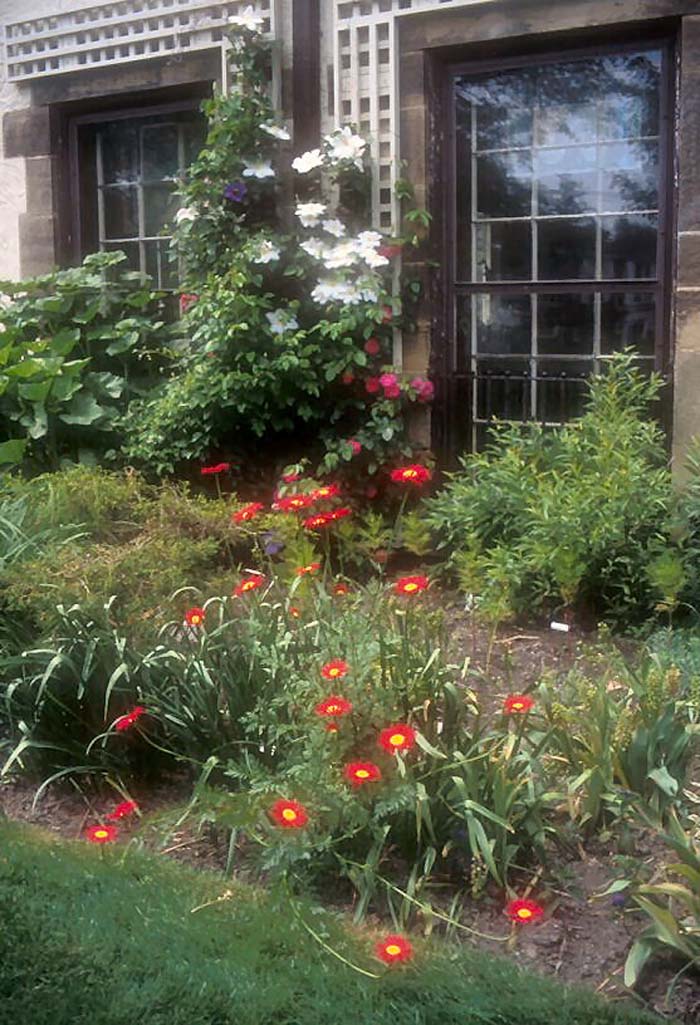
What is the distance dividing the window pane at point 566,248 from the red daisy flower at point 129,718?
11.3 feet

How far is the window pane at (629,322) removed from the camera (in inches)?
251

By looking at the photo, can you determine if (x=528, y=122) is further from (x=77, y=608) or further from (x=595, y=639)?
(x=77, y=608)

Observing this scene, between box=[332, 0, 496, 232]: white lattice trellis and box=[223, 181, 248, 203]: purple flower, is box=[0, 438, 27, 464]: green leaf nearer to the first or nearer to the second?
box=[223, 181, 248, 203]: purple flower

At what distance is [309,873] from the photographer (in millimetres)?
3402

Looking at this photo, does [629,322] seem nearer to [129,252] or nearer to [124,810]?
[129,252]

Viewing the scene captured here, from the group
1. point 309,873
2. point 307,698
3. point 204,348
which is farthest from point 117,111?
point 309,873

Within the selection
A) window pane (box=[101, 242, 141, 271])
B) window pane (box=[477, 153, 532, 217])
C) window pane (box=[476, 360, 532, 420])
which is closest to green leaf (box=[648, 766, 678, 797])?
window pane (box=[476, 360, 532, 420])

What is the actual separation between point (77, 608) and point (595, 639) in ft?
6.60

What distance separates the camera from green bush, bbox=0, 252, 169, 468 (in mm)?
7219

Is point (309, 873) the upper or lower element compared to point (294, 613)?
lower

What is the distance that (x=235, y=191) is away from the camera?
7.00 m

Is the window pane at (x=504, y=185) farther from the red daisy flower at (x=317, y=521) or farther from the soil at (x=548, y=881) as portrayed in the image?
the soil at (x=548, y=881)

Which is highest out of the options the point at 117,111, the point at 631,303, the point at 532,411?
the point at 117,111

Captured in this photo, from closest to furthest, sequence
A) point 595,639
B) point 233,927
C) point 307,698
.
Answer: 1. point 233,927
2. point 307,698
3. point 595,639
